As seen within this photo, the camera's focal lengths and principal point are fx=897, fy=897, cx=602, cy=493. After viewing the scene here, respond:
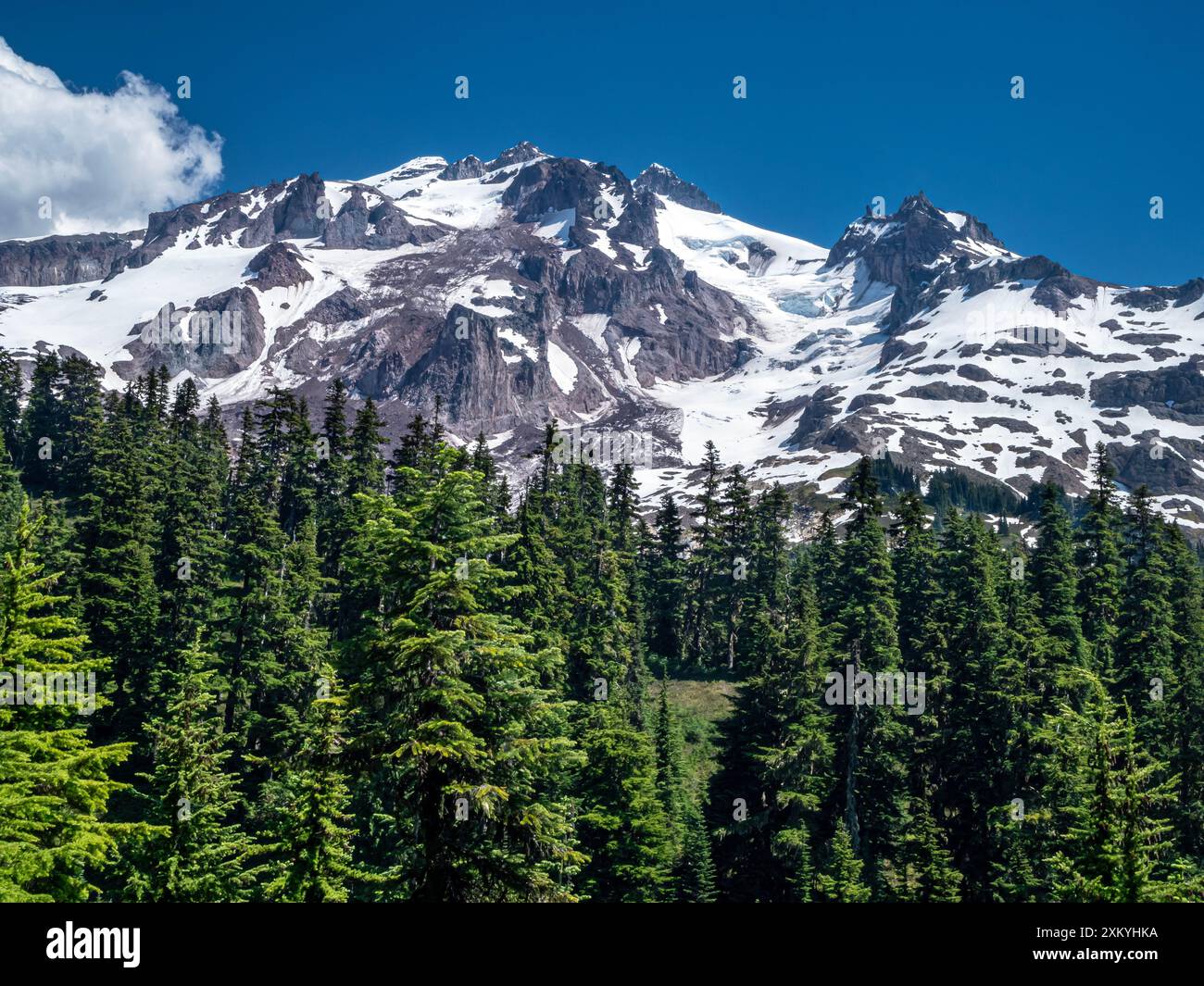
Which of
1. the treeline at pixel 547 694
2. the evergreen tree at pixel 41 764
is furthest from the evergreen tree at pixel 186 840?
the evergreen tree at pixel 41 764

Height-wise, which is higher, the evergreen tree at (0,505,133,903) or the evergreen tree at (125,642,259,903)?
the evergreen tree at (0,505,133,903)

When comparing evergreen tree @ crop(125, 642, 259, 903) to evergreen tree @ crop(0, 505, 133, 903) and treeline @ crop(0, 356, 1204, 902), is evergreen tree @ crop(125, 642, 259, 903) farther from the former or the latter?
evergreen tree @ crop(0, 505, 133, 903)

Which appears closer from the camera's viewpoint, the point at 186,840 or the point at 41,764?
the point at 41,764

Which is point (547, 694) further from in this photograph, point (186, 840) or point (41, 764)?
point (186, 840)

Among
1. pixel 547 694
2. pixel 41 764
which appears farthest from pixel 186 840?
pixel 547 694

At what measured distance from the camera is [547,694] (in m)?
17.8

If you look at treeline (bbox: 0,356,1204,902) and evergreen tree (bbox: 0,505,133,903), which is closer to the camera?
evergreen tree (bbox: 0,505,133,903)

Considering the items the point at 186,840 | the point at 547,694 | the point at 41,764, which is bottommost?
the point at 186,840

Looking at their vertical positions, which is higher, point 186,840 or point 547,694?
point 547,694

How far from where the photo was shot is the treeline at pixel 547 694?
665 inches

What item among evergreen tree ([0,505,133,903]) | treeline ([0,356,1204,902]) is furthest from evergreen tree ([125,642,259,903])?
evergreen tree ([0,505,133,903])

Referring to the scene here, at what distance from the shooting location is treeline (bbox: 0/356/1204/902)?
16.9m

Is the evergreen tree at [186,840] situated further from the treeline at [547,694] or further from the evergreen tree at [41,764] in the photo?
the evergreen tree at [41,764]
